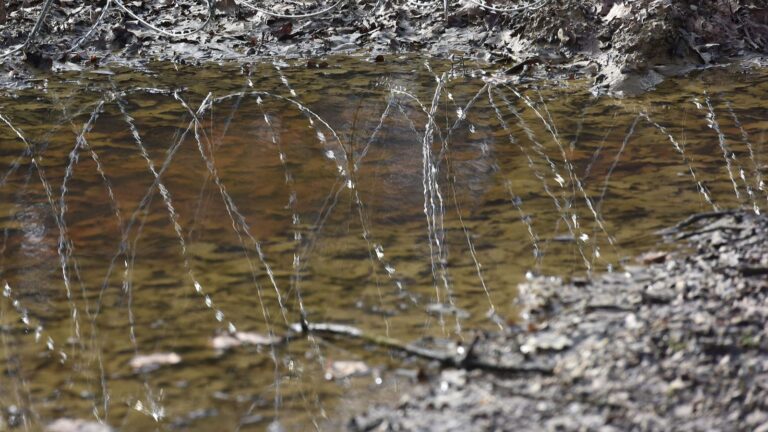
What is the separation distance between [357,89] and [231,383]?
441 centimetres

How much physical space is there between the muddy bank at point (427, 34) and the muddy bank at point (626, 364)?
12.7 feet

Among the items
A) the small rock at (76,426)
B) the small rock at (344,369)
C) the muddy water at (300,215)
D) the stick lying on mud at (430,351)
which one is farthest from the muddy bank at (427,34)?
the small rock at (76,426)

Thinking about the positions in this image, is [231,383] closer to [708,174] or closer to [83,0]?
[708,174]

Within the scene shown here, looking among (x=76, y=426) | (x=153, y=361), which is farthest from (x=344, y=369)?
(x=76, y=426)

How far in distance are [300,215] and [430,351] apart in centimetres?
162

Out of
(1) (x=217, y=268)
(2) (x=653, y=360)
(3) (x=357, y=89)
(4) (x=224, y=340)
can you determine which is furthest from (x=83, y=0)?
(2) (x=653, y=360)

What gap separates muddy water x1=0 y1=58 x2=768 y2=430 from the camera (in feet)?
10.7

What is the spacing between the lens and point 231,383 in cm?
318

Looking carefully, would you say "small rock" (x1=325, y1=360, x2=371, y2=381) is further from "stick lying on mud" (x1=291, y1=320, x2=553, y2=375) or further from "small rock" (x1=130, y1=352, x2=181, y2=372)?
"small rock" (x1=130, y1=352, x2=181, y2=372)

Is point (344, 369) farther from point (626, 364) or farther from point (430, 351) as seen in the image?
point (626, 364)

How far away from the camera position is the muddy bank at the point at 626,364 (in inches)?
109

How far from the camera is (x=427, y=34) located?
905 centimetres

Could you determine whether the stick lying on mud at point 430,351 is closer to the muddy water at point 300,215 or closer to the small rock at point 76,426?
the muddy water at point 300,215

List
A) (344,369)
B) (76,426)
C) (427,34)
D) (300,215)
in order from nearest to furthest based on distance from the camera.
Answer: (76,426)
(344,369)
(300,215)
(427,34)
